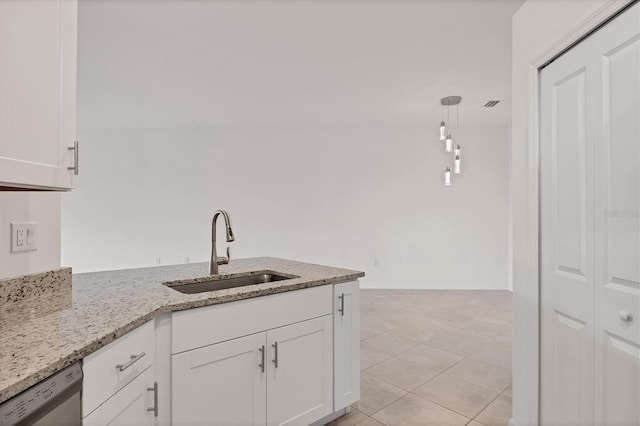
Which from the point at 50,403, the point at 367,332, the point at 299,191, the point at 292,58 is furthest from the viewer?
the point at 299,191

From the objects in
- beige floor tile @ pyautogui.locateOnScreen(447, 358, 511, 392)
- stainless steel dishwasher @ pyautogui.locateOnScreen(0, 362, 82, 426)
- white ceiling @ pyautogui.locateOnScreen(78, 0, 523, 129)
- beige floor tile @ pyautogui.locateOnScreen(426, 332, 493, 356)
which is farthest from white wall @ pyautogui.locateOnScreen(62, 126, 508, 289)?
stainless steel dishwasher @ pyautogui.locateOnScreen(0, 362, 82, 426)

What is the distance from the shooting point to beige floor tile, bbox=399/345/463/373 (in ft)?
9.67

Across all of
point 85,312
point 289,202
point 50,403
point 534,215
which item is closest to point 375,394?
point 534,215

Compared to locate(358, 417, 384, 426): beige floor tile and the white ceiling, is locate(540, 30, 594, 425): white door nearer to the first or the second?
locate(358, 417, 384, 426): beige floor tile

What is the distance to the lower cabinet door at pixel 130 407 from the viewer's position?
1059 mm

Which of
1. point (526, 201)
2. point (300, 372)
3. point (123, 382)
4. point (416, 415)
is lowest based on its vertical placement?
point (416, 415)

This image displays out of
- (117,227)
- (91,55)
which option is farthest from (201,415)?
(117,227)

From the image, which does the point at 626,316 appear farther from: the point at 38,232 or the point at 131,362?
the point at 38,232

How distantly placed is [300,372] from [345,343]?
34 centimetres

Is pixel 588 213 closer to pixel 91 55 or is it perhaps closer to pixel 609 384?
pixel 609 384

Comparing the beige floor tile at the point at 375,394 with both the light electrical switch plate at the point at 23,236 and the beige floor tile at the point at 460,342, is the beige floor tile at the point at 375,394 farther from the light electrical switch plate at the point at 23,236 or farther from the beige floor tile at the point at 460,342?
the light electrical switch plate at the point at 23,236

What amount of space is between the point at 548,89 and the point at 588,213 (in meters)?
0.66

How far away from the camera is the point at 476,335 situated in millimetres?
3703

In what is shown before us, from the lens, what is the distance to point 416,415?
2.21 meters
